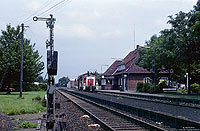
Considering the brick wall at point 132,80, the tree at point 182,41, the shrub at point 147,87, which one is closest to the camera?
the tree at point 182,41

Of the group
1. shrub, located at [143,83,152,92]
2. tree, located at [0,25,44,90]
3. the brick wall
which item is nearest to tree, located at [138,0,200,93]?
shrub, located at [143,83,152,92]

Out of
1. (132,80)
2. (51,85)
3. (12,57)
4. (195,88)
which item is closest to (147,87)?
(195,88)

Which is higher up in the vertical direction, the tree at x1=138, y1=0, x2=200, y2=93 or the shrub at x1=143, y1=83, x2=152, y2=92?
the tree at x1=138, y1=0, x2=200, y2=93

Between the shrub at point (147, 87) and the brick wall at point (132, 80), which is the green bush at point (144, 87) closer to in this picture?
the shrub at point (147, 87)

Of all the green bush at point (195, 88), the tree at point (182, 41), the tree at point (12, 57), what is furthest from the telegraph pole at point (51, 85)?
the green bush at point (195, 88)

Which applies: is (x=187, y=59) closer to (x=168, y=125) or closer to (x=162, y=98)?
(x=162, y=98)

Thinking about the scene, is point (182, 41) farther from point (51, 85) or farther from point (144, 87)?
point (51, 85)

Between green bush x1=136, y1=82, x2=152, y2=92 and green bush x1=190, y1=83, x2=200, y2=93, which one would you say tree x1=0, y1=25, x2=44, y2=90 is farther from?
green bush x1=190, y1=83, x2=200, y2=93

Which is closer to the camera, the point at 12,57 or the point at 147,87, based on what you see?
the point at 12,57

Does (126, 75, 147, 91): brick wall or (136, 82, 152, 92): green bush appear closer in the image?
(136, 82, 152, 92): green bush

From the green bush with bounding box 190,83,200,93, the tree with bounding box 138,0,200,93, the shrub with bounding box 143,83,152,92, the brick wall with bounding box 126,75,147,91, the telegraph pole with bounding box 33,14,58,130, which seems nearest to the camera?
the telegraph pole with bounding box 33,14,58,130

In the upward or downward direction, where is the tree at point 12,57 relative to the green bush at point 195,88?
upward

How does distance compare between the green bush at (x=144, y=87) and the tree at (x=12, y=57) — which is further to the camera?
the green bush at (x=144, y=87)

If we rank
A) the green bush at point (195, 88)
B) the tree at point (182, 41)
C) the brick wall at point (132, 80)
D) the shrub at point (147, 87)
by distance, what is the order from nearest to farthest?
1. the tree at point (182, 41)
2. the green bush at point (195, 88)
3. the shrub at point (147, 87)
4. the brick wall at point (132, 80)
